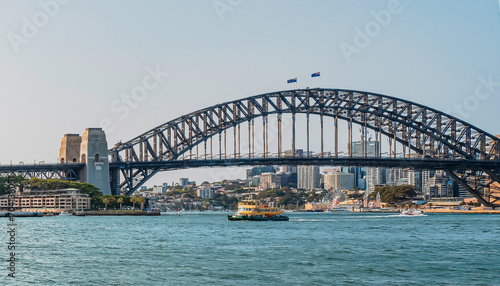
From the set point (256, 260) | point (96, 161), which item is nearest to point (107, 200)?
point (96, 161)

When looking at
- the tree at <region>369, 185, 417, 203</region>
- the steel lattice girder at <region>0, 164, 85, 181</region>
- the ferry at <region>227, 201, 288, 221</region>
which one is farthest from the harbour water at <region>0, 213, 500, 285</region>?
the tree at <region>369, 185, 417, 203</region>

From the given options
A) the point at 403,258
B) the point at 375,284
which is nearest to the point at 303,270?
the point at 375,284

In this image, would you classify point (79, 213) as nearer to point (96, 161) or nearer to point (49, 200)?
point (96, 161)

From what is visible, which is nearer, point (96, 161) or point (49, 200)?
point (96, 161)

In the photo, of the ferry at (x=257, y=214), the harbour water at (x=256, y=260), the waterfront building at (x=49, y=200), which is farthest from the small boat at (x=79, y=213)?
the harbour water at (x=256, y=260)

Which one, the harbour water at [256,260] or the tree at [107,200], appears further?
the tree at [107,200]

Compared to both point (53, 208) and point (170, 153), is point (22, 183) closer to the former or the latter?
point (53, 208)

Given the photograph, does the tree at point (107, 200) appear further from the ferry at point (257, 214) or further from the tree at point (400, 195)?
the tree at point (400, 195)

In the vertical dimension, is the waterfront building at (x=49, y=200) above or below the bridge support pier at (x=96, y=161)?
below
